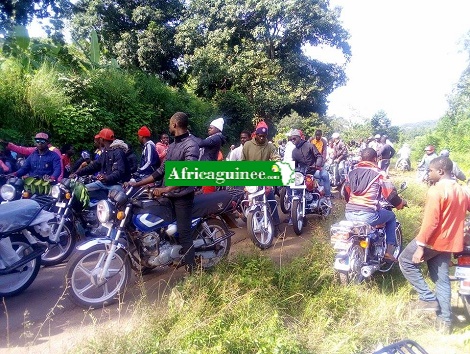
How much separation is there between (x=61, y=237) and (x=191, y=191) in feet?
7.31

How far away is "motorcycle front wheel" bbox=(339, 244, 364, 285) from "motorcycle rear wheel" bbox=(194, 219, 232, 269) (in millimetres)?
1345

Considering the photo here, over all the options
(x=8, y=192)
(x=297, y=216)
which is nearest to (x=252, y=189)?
(x=297, y=216)

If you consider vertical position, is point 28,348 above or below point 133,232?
below

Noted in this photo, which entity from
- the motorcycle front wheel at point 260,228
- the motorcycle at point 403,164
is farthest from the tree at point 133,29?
the motorcycle front wheel at point 260,228

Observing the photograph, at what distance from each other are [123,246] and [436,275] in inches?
120

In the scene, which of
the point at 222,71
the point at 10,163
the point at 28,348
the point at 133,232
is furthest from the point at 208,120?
the point at 28,348

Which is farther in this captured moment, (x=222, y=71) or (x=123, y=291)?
(x=222, y=71)

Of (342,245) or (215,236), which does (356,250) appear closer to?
(342,245)

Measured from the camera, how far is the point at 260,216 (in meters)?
5.91

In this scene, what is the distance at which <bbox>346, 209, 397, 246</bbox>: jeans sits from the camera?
4500 millimetres

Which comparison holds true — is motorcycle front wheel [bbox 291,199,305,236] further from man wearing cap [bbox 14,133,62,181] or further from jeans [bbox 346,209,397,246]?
man wearing cap [bbox 14,133,62,181]

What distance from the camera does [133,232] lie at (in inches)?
163

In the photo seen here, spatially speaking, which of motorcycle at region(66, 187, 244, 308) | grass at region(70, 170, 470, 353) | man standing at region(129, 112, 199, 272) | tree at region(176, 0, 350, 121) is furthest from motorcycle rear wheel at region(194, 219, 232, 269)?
tree at region(176, 0, 350, 121)

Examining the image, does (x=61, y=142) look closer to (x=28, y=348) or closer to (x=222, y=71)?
(x=28, y=348)
